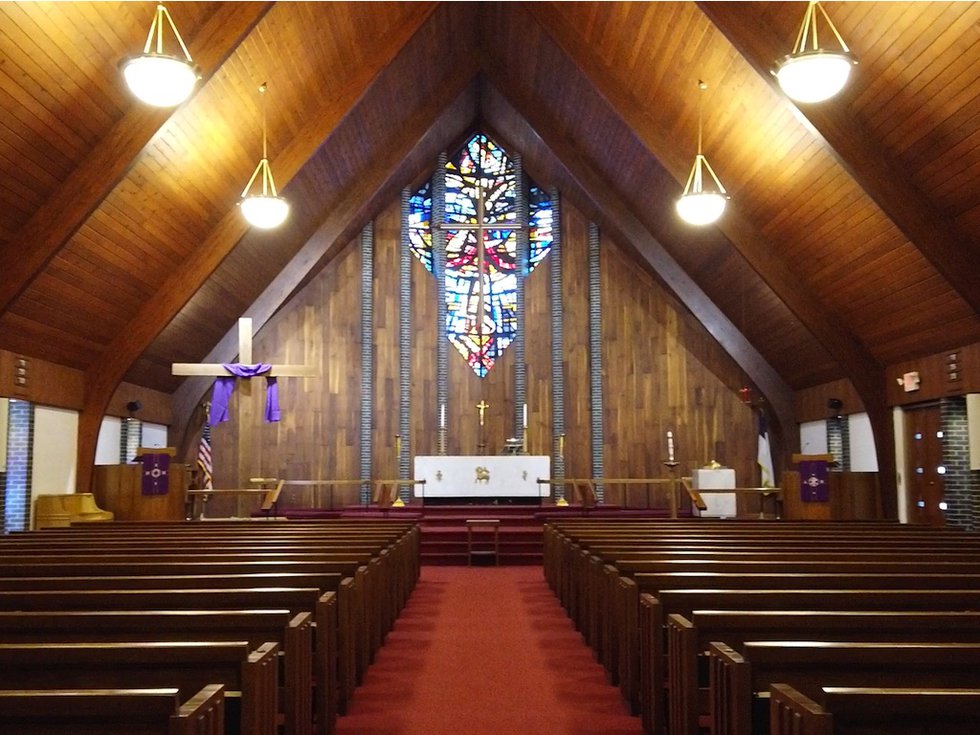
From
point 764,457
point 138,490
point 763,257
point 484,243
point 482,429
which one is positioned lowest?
point 138,490

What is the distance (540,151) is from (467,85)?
5.51 ft

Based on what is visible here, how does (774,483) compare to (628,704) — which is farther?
(774,483)

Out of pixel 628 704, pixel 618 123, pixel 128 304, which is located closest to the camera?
pixel 628 704

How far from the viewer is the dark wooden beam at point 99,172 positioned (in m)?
7.80

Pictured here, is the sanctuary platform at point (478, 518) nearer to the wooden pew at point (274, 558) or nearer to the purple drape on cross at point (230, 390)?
the purple drape on cross at point (230, 390)

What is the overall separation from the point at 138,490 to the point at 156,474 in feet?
1.04

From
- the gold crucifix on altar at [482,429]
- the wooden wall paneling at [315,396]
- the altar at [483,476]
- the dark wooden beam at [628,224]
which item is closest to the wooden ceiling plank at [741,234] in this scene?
the dark wooden beam at [628,224]

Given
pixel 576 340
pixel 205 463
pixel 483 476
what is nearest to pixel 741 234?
pixel 576 340

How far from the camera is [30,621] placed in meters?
2.73

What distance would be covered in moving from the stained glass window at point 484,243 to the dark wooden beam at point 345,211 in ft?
4.43

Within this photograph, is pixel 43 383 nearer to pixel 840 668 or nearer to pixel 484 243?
pixel 484 243

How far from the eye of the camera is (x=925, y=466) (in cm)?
1039

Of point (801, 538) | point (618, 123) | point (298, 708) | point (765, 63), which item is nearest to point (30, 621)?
point (298, 708)

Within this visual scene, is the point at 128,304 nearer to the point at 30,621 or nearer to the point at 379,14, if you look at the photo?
the point at 379,14
